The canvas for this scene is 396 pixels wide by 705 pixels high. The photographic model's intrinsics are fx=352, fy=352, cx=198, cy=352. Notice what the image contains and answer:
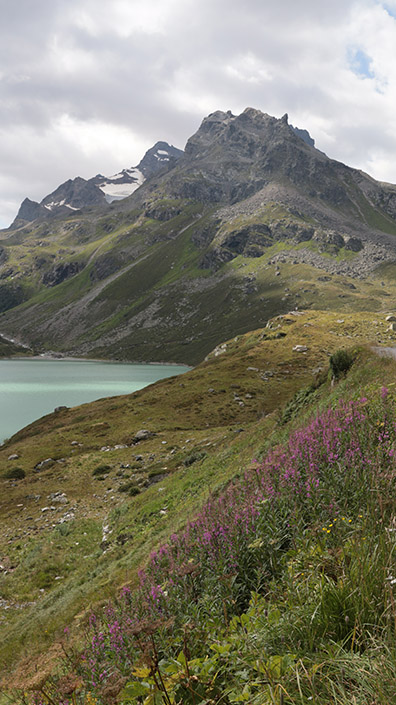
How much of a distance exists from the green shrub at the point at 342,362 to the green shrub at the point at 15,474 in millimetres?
29581

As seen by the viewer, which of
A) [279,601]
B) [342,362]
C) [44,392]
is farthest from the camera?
[44,392]

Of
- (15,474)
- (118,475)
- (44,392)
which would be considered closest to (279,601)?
(118,475)

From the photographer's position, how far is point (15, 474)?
32875 millimetres

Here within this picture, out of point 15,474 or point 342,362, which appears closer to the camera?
point 342,362

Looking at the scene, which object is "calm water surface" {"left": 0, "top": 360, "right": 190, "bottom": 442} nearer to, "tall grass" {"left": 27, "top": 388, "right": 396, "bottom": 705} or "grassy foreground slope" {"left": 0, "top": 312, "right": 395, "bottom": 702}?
"grassy foreground slope" {"left": 0, "top": 312, "right": 395, "bottom": 702}

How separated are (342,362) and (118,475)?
20.4 metres

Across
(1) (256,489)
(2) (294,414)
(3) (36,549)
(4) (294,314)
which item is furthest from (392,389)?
(4) (294,314)

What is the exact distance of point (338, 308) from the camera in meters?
186

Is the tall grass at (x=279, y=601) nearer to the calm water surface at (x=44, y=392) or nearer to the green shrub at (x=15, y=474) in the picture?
the green shrub at (x=15, y=474)

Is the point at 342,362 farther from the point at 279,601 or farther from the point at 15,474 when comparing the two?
the point at 15,474

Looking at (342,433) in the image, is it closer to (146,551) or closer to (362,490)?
(362,490)

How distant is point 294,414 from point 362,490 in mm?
12797

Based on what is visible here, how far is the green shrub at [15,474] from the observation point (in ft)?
107

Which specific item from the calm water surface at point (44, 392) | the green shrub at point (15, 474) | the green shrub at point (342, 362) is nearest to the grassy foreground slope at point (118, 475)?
the green shrub at point (15, 474)
